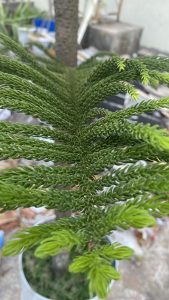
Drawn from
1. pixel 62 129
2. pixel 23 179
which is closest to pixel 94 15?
pixel 62 129

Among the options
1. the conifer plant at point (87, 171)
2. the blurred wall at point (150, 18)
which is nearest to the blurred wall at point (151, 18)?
the blurred wall at point (150, 18)

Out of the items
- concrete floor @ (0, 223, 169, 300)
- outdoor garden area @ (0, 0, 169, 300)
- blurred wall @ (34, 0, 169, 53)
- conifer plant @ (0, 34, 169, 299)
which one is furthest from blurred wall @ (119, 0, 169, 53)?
conifer plant @ (0, 34, 169, 299)

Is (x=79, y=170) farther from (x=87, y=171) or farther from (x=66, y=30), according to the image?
(x=66, y=30)

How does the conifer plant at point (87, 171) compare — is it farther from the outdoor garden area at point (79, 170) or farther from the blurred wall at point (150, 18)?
the blurred wall at point (150, 18)

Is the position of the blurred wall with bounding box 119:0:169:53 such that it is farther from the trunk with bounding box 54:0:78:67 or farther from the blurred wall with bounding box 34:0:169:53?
the trunk with bounding box 54:0:78:67

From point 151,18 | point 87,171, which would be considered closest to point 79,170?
point 87,171

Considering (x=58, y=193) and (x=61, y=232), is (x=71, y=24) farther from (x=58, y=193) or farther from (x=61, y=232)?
(x=61, y=232)
